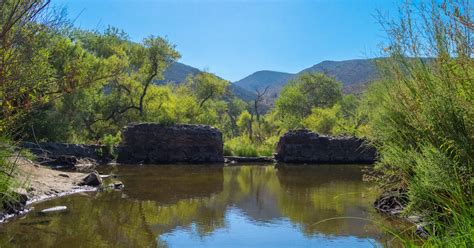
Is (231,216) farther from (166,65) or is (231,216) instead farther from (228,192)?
(166,65)

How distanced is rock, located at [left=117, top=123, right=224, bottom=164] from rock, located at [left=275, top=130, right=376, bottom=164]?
3925 millimetres

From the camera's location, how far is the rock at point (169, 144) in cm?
2494

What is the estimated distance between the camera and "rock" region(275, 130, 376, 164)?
2695 centimetres

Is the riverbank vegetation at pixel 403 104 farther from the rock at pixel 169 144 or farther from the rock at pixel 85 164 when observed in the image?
the rock at pixel 85 164

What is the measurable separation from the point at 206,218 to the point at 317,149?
18.4 metres

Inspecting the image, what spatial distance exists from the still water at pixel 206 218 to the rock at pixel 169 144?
9.26 m

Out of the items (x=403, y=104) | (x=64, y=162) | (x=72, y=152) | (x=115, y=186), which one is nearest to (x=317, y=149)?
(x=72, y=152)

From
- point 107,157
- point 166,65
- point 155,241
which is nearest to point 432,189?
point 155,241

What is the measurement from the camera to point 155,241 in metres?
7.68

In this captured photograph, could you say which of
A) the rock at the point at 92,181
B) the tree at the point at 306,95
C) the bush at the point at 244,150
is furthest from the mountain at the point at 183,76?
the rock at the point at 92,181

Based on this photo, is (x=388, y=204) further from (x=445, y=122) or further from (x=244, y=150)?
(x=244, y=150)

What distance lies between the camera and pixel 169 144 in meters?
25.4

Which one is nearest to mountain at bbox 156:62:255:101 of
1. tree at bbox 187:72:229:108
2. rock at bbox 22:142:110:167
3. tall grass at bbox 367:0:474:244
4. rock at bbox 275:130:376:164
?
tree at bbox 187:72:229:108

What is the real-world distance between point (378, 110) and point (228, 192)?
6.10m
